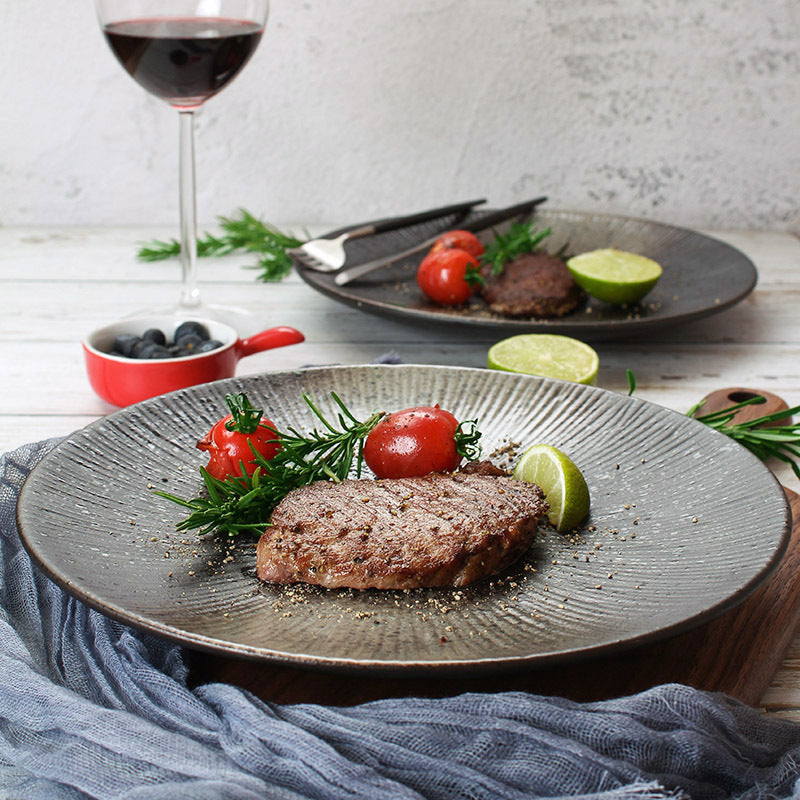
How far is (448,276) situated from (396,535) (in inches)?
47.7

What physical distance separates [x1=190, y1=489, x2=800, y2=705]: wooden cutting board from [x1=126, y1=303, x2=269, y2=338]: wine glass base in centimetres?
129

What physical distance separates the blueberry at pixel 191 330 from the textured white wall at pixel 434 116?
1.58 metres

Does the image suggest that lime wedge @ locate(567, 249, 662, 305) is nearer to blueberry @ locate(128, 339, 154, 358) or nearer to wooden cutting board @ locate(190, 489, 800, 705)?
blueberry @ locate(128, 339, 154, 358)

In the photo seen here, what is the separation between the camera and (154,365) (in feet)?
5.78

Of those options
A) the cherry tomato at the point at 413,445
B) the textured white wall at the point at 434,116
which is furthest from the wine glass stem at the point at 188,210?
the textured white wall at the point at 434,116

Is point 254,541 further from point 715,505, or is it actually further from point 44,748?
point 715,505

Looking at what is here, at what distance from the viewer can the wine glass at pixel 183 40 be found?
1.97 meters

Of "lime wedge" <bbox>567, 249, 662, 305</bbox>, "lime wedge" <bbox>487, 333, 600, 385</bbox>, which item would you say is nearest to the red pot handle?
"lime wedge" <bbox>487, 333, 600, 385</bbox>

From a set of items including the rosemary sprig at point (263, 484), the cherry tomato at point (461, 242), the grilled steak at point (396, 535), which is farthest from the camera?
A: the cherry tomato at point (461, 242)

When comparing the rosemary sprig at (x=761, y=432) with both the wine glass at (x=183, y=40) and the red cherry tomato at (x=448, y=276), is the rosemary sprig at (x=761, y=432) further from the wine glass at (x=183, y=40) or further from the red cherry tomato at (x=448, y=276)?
the wine glass at (x=183, y=40)

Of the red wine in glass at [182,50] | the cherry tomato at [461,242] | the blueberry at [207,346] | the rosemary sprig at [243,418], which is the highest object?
the red wine in glass at [182,50]

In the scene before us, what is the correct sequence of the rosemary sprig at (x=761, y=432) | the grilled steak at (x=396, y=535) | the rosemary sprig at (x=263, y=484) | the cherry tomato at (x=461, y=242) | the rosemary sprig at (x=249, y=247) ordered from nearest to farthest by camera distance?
the grilled steak at (x=396, y=535) < the rosemary sprig at (x=263, y=484) < the rosemary sprig at (x=761, y=432) < the cherry tomato at (x=461, y=242) < the rosemary sprig at (x=249, y=247)

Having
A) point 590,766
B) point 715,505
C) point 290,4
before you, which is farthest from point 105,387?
point 290,4

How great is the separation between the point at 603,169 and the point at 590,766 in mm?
2778
